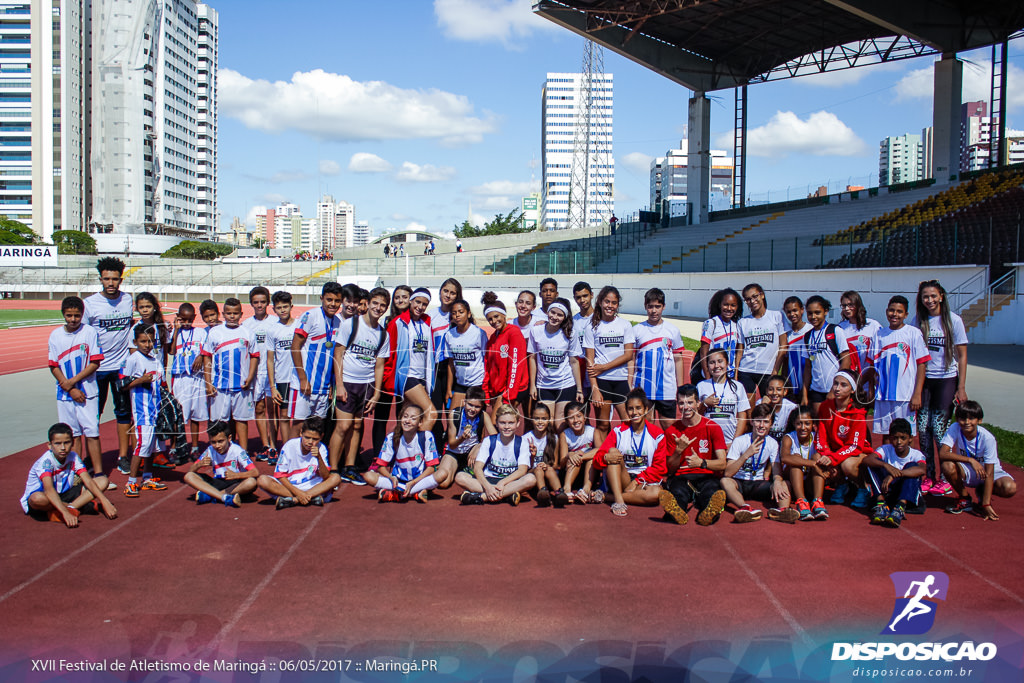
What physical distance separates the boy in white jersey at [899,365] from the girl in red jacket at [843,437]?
274 millimetres

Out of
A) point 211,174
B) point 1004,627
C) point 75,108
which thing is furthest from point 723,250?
point 211,174

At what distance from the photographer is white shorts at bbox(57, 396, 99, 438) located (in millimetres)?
6762

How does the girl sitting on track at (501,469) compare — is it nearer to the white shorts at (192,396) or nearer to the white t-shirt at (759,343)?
the white t-shirt at (759,343)

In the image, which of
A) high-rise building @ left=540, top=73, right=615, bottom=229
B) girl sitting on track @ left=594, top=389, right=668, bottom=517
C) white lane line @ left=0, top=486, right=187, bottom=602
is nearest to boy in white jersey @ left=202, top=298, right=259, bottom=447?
white lane line @ left=0, top=486, right=187, bottom=602

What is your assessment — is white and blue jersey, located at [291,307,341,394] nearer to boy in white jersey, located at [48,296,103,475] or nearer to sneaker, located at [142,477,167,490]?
sneaker, located at [142,477,167,490]

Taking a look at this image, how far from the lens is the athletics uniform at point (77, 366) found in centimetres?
677

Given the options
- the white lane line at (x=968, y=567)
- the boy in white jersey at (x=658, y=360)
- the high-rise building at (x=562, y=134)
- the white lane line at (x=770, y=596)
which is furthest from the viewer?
the high-rise building at (x=562, y=134)

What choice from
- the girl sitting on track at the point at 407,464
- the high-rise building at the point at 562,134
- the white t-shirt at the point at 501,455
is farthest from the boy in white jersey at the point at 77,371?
the high-rise building at the point at 562,134

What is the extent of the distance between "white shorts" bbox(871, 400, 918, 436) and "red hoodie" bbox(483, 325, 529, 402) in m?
3.31

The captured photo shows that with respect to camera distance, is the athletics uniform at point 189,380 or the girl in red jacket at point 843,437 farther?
the athletics uniform at point 189,380

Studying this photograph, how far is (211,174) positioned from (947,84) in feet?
397

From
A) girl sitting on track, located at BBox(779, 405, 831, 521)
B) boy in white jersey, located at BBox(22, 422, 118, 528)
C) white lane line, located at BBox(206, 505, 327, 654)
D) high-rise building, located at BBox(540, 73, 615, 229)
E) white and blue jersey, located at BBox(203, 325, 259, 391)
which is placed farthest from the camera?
high-rise building, located at BBox(540, 73, 615, 229)

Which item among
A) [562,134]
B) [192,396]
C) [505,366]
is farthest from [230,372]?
[562,134]

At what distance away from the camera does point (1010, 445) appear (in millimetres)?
8734
